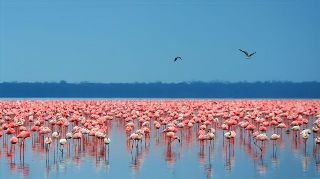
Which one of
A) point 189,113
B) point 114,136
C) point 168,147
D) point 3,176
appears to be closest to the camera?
point 3,176

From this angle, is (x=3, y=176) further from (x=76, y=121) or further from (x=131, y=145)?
(x=76, y=121)

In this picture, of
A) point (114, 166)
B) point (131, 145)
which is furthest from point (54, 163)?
point (131, 145)

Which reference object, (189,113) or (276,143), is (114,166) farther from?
(189,113)

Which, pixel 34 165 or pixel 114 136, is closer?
pixel 34 165

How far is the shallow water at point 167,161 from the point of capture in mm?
15078

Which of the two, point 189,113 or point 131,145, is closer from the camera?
point 131,145

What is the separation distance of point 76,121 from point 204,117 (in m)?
4.51

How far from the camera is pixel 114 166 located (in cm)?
1603

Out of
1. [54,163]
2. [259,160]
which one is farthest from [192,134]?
[54,163]

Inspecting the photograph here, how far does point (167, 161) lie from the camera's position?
17.1 m

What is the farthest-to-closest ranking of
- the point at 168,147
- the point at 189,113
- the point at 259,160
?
the point at 189,113
the point at 168,147
the point at 259,160

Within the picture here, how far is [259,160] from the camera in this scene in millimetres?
17250

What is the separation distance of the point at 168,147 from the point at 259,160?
10.9ft

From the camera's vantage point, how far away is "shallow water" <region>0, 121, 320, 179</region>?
49.5ft
